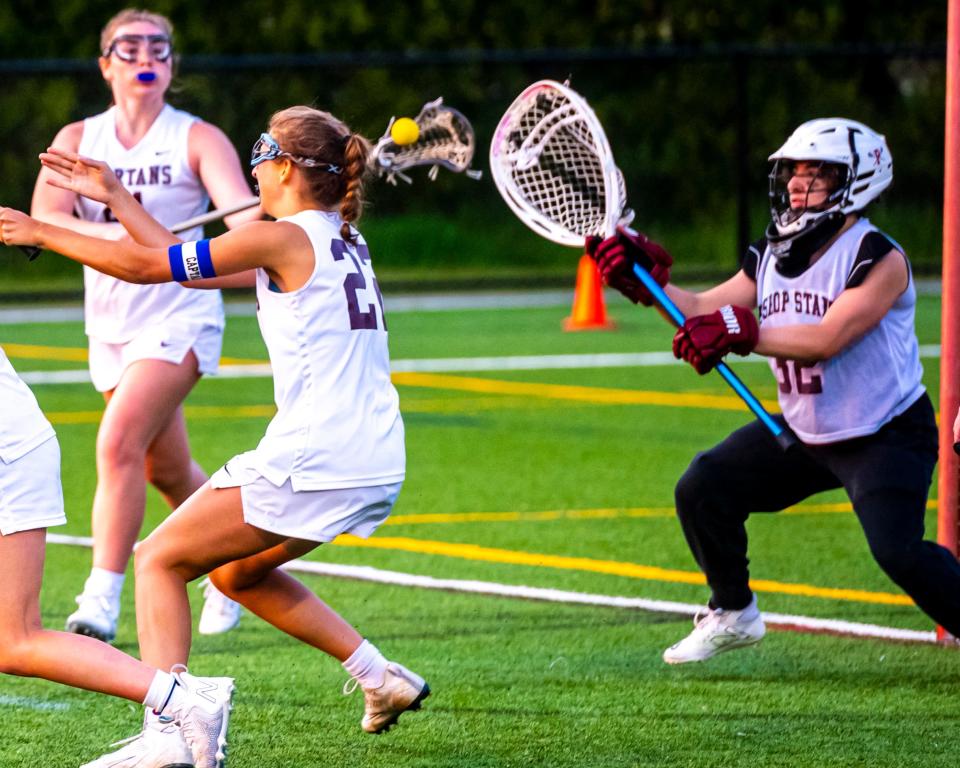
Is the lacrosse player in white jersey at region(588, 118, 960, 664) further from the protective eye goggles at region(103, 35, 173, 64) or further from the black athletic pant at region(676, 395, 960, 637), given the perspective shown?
the protective eye goggles at region(103, 35, 173, 64)

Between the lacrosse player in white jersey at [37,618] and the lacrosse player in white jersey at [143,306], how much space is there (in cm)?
204

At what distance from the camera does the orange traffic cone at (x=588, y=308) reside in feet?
57.4

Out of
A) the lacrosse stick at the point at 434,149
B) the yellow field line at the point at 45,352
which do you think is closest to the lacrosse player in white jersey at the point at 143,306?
the lacrosse stick at the point at 434,149

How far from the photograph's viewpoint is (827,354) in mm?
5625

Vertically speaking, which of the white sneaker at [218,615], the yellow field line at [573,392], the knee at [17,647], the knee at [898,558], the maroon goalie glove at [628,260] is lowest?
the yellow field line at [573,392]

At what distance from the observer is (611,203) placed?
5.71m

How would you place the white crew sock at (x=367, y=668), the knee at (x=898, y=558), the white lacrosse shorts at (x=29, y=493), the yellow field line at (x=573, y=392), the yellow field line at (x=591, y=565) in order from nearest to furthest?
the white lacrosse shorts at (x=29, y=493) → the white crew sock at (x=367, y=668) → the knee at (x=898, y=558) → the yellow field line at (x=591, y=565) → the yellow field line at (x=573, y=392)

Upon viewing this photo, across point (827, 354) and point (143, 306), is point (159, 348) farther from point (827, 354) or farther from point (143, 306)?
point (827, 354)

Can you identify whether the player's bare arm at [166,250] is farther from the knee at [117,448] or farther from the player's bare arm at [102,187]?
the knee at [117,448]

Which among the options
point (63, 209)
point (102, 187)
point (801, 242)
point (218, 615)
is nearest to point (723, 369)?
point (801, 242)

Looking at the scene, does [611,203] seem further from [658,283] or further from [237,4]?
[237,4]

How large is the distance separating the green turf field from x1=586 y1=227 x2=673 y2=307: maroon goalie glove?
A: 4.42 ft

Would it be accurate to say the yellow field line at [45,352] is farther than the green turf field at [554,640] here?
Yes

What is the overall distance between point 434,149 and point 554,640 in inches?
74.0
